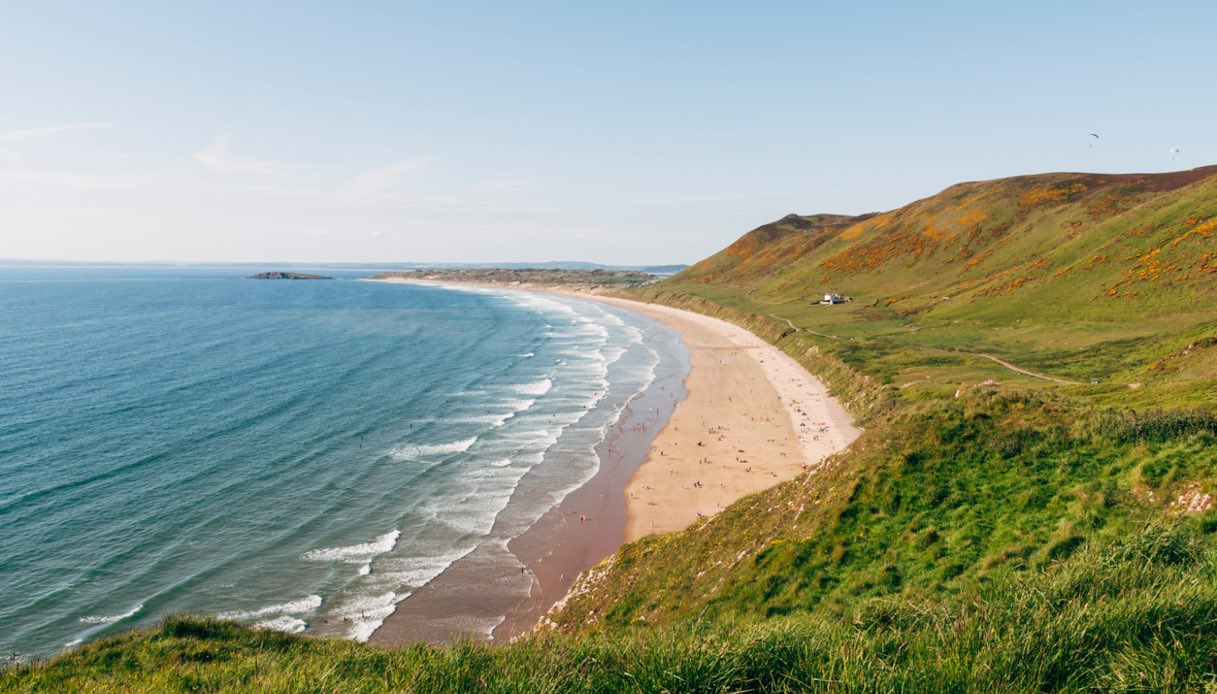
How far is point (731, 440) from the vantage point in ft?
173

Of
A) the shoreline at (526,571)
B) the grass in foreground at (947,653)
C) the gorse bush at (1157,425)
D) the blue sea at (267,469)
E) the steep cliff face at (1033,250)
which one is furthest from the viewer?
the steep cliff face at (1033,250)

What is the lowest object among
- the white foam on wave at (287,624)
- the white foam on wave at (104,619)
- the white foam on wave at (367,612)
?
the white foam on wave at (367,612)

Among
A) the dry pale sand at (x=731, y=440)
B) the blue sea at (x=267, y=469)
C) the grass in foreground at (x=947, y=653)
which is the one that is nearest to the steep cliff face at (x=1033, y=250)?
the dry pale sand at (x=731, y=440)

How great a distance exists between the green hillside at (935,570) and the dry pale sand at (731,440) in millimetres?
4397

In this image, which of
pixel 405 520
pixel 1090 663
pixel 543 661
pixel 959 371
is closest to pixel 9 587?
pixel 405 520

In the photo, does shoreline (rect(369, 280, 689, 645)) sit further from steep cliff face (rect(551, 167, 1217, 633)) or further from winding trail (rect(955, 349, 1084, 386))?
winding trail (rect(955, 349, 1084, 386))

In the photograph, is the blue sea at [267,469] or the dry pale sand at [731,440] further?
the dry pale sand at [731,440]

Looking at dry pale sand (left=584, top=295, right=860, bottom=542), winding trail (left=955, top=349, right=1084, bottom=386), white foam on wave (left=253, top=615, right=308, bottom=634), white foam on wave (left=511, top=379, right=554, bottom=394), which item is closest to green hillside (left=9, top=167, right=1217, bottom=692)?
winding trail (left=955, top=349, right=1084, bottom=386)

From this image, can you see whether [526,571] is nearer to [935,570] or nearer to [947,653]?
[935,570]

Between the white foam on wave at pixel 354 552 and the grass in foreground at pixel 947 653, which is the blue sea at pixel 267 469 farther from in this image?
the grass in foreground at pixel 947 653

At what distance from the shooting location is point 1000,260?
10694cm

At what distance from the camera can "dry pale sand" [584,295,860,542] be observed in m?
40.3

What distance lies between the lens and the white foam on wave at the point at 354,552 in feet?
108

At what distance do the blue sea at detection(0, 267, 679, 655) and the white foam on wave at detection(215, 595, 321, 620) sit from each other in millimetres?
101
